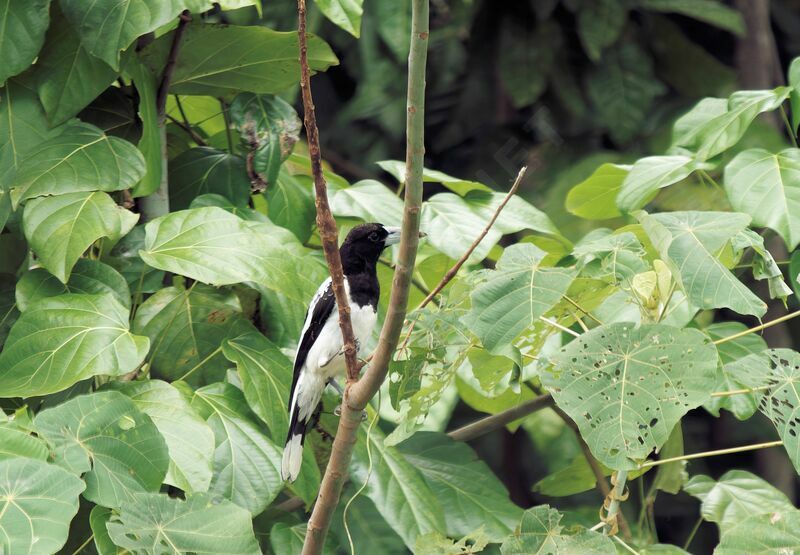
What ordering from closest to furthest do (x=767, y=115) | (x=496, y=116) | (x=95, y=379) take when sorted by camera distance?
1. (x=95, y=379)
2. (x=767, y=115)
3. (x=496, y=116)

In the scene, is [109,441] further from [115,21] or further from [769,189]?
[769,189]

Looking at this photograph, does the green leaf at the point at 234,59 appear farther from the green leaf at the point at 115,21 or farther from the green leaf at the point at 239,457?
the green leaf at the point at 239,457

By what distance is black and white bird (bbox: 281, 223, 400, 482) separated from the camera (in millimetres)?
2145

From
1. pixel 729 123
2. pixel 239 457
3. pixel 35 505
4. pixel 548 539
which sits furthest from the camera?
pixel 729 123

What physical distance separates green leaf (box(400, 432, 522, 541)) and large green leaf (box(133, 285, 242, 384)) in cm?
56

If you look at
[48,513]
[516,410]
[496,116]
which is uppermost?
[48,513]

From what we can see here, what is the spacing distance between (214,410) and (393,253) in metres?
0.63

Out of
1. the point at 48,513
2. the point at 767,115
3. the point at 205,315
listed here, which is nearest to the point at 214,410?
the point at 205,315

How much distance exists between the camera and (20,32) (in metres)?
2.02

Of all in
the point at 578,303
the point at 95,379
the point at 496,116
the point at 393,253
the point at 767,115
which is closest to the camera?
the point at 578,303

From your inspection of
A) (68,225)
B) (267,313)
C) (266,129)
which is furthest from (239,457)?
(266,129)

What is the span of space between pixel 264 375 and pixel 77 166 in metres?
0.55

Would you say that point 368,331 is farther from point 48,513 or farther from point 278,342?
point 48,513

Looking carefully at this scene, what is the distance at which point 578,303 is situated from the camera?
1836mm
